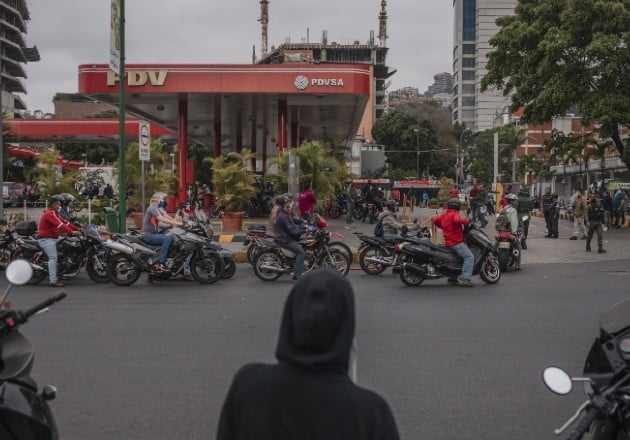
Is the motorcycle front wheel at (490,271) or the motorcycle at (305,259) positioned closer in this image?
the motorcycle front wheel at (490,271)

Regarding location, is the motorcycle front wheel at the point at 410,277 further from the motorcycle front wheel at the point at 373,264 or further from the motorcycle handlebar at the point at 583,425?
the motorcycle handlebar at the point at 583,425

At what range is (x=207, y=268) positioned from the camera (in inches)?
551

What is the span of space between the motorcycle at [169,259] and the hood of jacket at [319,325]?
11.4 meters

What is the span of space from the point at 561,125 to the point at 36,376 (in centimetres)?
8449

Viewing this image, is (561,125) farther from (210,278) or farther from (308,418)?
(308,418)

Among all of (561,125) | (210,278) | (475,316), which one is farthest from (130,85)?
(561,125)

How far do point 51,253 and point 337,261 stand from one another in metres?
5.25

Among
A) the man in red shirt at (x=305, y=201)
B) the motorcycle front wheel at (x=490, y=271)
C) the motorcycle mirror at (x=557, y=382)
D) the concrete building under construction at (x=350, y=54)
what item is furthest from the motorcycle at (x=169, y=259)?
the concrete building under construction at (x=350, y=54)

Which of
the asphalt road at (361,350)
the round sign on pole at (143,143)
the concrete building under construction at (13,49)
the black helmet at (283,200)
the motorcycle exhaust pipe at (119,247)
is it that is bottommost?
the asphalt road at (361,350)

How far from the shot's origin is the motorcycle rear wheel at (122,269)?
13.5 meters

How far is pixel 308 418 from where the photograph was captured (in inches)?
93.3

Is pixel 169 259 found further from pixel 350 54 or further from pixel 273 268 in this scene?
pixel 350 54

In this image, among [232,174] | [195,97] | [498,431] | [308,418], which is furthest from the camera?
[195,97]

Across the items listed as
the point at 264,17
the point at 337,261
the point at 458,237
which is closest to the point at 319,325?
the point at 458,237
